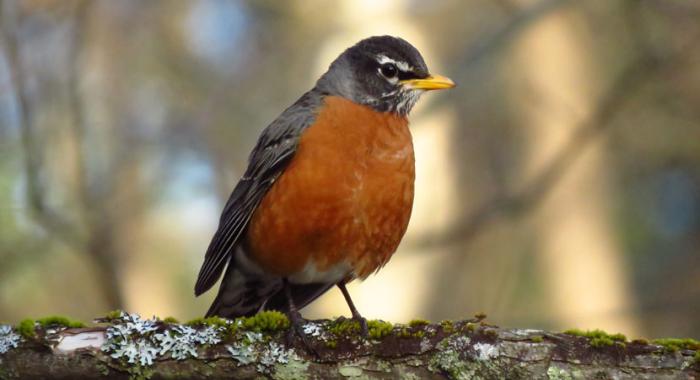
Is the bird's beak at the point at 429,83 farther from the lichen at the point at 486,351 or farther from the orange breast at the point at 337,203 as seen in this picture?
the lichen at the point at 486,351

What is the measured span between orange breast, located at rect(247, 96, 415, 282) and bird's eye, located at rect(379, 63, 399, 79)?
637 millimetres

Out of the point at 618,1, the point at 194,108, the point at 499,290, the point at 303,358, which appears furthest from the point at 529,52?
the point at 303,358

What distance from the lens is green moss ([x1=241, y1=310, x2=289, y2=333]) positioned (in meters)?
4.02

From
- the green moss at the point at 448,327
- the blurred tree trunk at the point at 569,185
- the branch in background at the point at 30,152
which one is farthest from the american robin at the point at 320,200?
the blurred tree trunk at the point at 569,185

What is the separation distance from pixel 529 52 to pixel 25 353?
8924mm

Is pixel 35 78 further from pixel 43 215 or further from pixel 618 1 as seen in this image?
pixel 618 1

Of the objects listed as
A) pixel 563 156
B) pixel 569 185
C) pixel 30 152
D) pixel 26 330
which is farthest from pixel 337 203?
pixel 569 185

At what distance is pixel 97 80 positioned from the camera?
11.0 m

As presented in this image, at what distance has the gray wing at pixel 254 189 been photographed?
523 cm

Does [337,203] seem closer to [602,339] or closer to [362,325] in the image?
[362,325]

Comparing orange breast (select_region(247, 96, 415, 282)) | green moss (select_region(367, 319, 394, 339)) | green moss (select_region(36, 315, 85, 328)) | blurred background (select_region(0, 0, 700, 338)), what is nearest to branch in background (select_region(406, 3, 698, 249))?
blurred background (select_region(0, 0, 700, 338))

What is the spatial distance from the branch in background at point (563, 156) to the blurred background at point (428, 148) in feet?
0.09

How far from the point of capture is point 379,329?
3908 millimetres

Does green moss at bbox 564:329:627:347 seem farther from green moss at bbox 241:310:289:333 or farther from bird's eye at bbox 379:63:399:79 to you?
bird's eye at bbox 379:63:399:79
